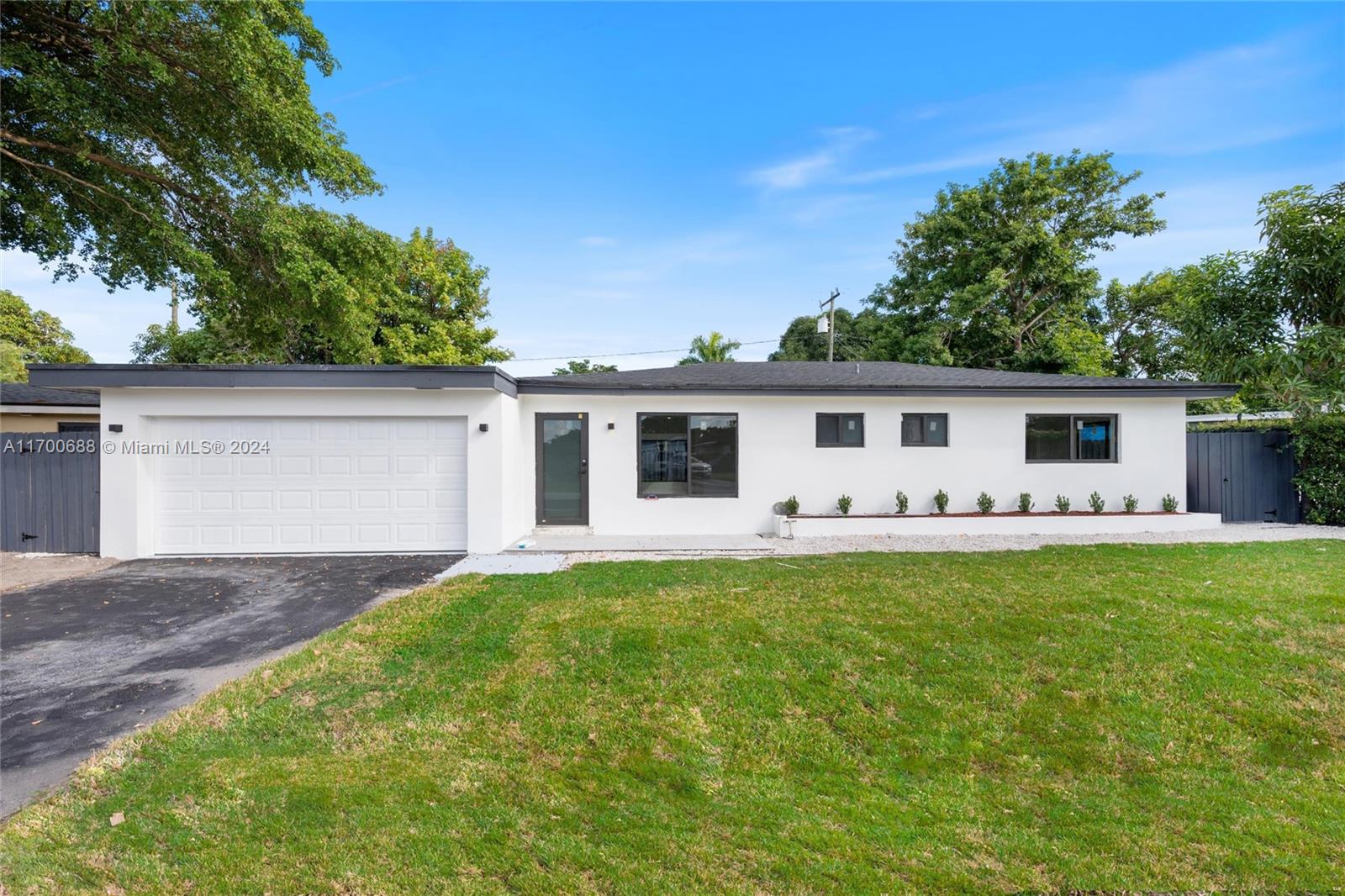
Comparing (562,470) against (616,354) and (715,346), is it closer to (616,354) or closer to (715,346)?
(715,346)

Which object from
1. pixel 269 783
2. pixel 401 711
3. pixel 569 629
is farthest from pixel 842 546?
pixel 269 783

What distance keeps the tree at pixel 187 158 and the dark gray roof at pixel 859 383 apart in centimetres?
462

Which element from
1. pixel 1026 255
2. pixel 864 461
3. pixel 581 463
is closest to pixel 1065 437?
pixel 864 461

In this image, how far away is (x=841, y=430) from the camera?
10.6 m

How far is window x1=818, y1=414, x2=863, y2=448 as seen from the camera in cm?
1062

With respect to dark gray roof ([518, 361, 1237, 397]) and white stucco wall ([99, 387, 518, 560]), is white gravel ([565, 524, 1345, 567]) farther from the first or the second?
dark gray roof ([518, 361, 1237, 397])

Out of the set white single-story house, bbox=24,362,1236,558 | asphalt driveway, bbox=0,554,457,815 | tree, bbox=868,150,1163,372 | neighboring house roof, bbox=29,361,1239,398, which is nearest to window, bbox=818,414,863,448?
white single-story house, bbox=24,362,1236,558

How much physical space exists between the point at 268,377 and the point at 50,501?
3.83 metres

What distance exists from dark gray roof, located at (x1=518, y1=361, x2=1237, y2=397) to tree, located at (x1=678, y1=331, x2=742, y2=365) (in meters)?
17.1

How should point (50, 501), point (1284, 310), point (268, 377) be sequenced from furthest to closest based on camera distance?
point (1284, 310) → point (50, 501) → point (268, 377)

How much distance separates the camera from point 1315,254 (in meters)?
11.0

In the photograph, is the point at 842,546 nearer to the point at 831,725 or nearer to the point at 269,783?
the point at 831,725

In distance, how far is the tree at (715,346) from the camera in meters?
28.6

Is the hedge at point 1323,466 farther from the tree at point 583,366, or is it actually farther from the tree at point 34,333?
the tree at point 34,333
